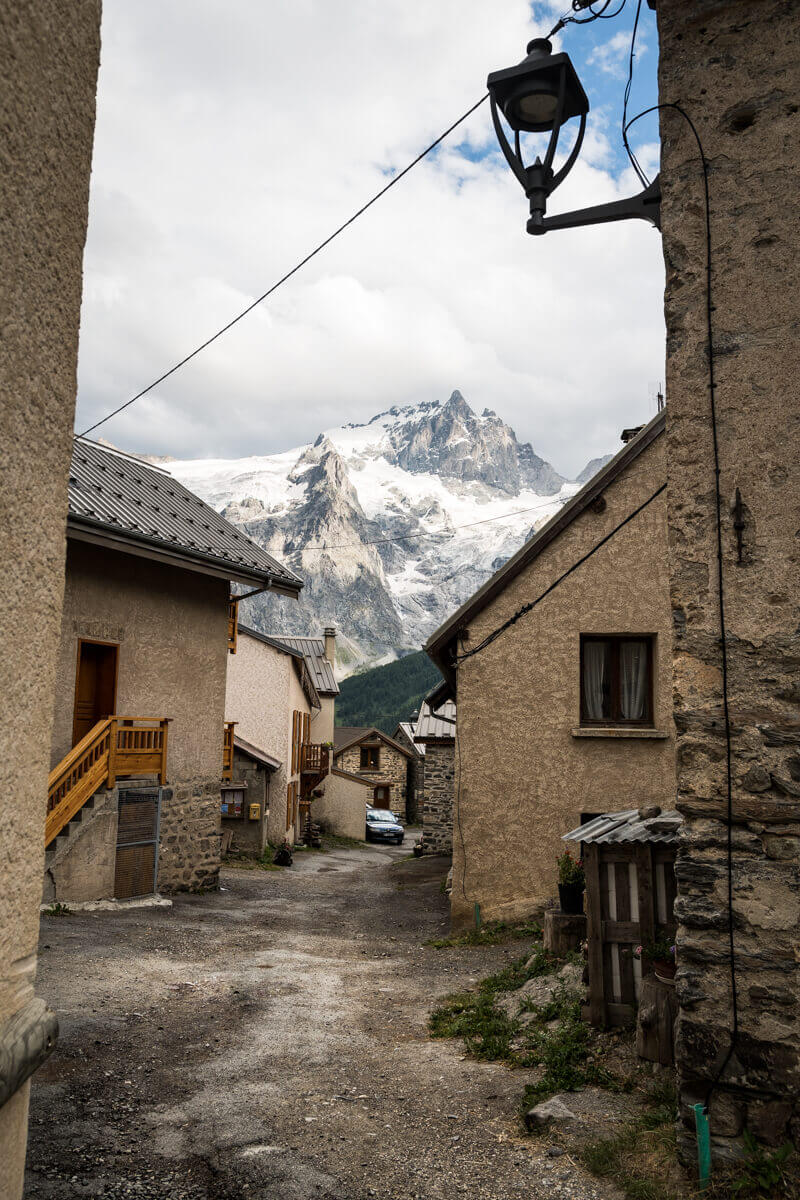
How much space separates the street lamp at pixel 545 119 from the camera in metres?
5.26

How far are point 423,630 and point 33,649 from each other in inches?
7411

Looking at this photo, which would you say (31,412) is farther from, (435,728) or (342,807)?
(342,807)

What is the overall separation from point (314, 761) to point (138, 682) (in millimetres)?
20050

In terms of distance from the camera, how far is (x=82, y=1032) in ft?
21.5

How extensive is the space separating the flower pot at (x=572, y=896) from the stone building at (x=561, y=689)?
260 centimetres

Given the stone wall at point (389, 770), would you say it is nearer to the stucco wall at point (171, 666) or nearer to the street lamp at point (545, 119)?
the stucco wall at point (171, 666)

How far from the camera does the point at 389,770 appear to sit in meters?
47.9

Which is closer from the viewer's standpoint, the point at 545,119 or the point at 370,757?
the point at 545,119

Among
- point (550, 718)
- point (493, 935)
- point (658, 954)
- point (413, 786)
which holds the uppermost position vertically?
point (550, 718)

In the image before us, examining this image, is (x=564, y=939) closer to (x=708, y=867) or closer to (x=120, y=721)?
(x=708, y=867)

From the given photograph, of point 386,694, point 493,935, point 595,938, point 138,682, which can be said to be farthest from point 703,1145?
point 386,694

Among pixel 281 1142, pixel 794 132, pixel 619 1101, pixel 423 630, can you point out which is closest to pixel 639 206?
pixel 794 132

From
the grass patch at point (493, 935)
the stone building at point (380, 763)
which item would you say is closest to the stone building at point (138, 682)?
the grass patch at point (493, 935)

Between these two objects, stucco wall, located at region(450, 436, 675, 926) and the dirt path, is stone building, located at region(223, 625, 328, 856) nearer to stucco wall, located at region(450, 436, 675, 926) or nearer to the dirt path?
the dirt path
